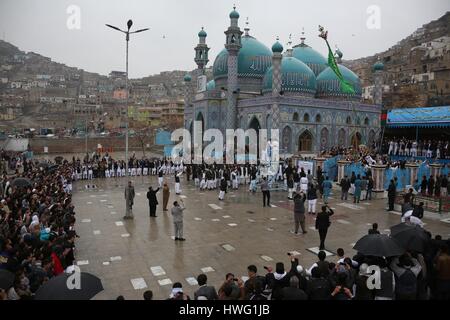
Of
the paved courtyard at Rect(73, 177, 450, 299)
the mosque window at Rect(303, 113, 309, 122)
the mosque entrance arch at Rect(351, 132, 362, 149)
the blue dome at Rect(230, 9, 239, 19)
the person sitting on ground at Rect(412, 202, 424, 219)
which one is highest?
the blue dome at Rect(230, 9, 239, 19)

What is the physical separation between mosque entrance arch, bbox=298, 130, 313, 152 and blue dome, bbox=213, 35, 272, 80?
9.08 m

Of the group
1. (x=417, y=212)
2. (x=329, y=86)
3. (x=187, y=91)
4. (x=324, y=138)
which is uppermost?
(x=187, y=91)

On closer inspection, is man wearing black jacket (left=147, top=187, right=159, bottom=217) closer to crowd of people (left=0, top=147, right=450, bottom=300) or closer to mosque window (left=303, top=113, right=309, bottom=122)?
crowd of people (left=0, top=147, right=450, bottom=300)

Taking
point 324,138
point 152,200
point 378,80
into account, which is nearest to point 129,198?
point 152,200

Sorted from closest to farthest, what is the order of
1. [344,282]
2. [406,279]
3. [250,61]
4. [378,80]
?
[344,282] → [406,279] → [378,80] → [250,61]

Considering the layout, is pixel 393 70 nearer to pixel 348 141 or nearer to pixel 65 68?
pixel 348 141

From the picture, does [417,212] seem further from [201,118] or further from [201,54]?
[201,54]

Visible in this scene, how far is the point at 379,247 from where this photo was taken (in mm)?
7016

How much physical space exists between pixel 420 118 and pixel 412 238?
28.3 m

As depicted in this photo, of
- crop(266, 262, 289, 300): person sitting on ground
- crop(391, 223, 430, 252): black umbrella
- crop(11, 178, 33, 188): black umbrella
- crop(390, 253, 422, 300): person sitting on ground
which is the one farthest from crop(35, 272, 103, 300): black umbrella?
crop(11, 178, 33, 188): black umbrella

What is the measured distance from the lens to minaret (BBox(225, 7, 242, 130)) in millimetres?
36019

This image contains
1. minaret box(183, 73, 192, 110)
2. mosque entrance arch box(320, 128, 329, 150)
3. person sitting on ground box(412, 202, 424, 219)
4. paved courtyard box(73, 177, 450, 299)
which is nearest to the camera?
paved courtyard box(73, 177, 450, 299)

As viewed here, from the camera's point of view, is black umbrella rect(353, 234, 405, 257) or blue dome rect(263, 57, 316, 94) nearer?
black umbrella rect(353, 234, 405, 257)

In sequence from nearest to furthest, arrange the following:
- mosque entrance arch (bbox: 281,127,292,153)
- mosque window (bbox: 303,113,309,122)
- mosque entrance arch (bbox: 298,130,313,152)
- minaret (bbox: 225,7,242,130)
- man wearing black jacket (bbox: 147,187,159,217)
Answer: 1. man wearing black jacket (bbox: 147,187,159,217)
2. mosque entrance arch (bbox: 281,127,292,153)
3. mosque window (bbox: 303,113,309,122)
4. mosque entrance arch (bbox: 298,130,313,152)
5. minaret (bbox: 225,7,242,130)
